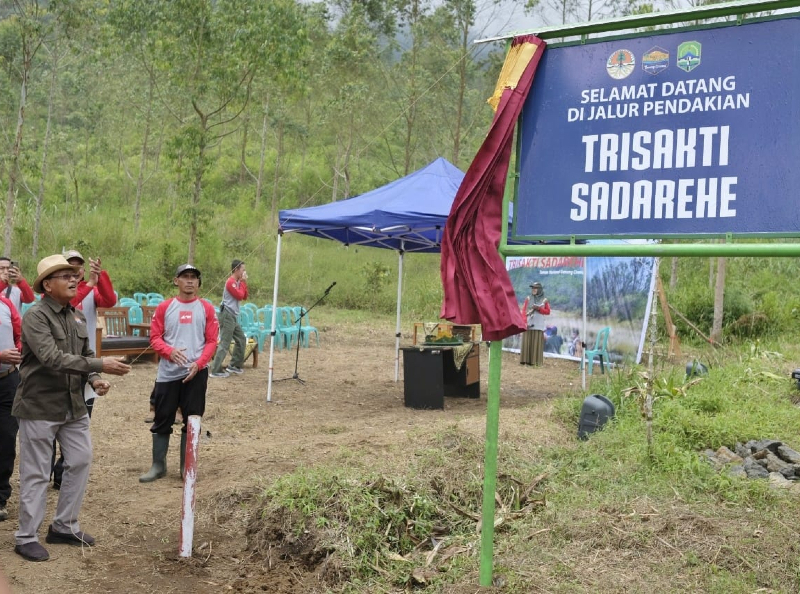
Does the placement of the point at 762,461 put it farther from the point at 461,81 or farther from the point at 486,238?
the point at 461,81

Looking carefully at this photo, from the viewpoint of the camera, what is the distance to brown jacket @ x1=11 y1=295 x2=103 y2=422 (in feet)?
16.2

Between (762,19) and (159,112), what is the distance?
31.8 m

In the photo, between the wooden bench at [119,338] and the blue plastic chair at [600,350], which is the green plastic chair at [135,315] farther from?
the blue plastic chair at [600,350]

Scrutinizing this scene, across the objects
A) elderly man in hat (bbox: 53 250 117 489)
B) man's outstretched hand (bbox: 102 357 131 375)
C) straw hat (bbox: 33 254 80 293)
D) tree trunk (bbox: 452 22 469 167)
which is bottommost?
man's outstretched hand (bbox: 102 357 131 375)

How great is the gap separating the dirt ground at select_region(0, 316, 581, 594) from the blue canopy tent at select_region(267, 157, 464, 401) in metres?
1.36

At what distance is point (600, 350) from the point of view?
47.0 ft

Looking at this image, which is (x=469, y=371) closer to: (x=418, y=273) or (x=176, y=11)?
(x=176, y=11)

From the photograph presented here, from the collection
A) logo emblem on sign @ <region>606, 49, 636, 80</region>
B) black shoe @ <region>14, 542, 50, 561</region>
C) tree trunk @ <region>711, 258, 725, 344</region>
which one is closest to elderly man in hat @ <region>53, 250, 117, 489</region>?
black shoe @ <region>14, 542, 50, 561</region>

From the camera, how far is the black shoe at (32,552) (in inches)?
194

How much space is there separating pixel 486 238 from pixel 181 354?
340 cm

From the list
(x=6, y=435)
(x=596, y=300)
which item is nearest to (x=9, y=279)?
(x=6, y=435)

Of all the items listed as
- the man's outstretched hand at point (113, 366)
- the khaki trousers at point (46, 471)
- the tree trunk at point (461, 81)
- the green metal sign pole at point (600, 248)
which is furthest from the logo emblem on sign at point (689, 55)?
the tree trunk at point (461, 81)

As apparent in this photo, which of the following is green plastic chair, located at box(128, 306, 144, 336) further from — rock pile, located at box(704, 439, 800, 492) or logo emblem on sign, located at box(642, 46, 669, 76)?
logo emblem on sign, located at box(642, 46, 669, 76)

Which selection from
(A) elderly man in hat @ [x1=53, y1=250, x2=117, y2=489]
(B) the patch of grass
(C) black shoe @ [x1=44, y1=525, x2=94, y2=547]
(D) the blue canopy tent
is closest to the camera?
(B) the patch of grass
